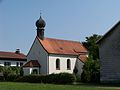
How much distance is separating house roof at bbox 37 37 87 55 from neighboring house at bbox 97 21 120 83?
2224 centimetres

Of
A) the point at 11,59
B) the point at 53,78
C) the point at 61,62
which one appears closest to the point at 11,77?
the point at 53,78

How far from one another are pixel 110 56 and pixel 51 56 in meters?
23.7

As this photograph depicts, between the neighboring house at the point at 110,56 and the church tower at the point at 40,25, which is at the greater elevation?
the church tower at the point at 40,25

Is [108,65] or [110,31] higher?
[110,31]

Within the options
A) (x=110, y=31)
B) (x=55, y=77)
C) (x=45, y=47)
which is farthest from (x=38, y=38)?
(x=110, y=31)

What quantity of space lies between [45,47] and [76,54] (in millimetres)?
7782

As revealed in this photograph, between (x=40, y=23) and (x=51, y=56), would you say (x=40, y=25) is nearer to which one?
(x=40, y=23)

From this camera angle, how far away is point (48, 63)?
6544 cm

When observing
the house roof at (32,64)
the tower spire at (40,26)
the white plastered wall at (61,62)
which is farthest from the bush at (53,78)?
the tower spire at (40,26)

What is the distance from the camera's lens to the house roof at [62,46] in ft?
222

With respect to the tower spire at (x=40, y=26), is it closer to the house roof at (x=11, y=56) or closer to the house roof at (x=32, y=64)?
the house roof at (x=32, y=64)

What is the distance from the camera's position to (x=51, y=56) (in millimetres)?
66438

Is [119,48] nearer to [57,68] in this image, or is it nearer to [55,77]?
[55,77]

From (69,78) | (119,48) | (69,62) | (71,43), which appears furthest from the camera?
(71,43)
